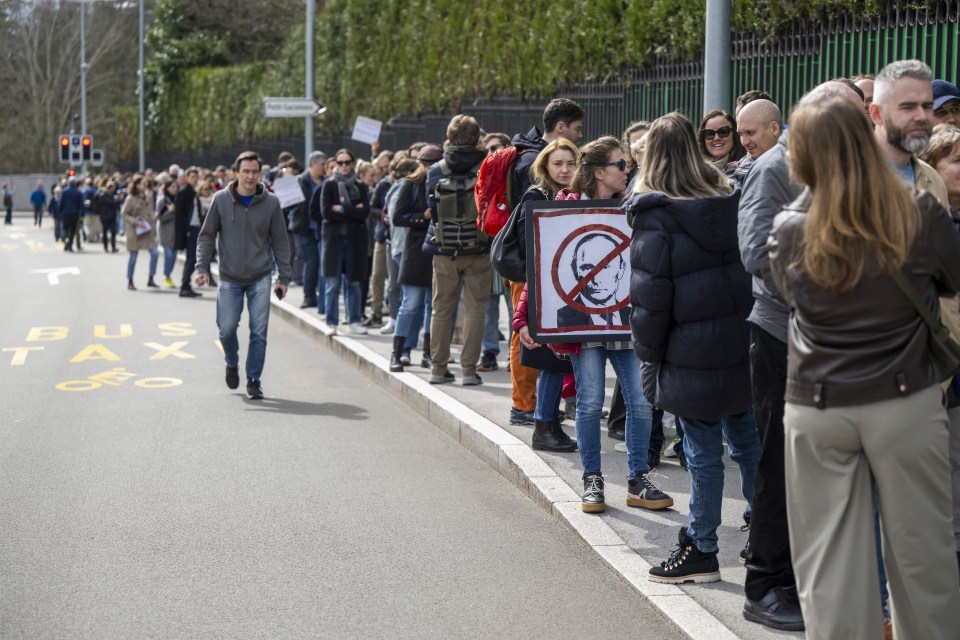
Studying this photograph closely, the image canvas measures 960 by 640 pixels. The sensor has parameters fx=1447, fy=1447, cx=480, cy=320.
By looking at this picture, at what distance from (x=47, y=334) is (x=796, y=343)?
45.8ft

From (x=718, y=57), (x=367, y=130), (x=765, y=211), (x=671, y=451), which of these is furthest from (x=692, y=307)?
(x=367, y=130)

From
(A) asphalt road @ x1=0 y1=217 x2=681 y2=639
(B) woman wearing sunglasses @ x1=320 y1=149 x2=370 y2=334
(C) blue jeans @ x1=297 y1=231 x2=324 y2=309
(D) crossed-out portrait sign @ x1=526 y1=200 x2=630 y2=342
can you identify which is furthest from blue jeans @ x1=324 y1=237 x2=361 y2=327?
(D) crossed-out portrait sign @ x1=526 y1=200 x2=630 y2=342

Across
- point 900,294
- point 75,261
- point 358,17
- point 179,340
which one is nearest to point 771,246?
point 900,294

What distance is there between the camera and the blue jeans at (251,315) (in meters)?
11.6

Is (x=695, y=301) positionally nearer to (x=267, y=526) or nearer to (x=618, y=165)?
(x=618, y=165)

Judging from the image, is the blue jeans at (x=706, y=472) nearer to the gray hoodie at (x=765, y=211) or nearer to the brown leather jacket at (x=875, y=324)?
the gray hoodie at (x=765, y=211)

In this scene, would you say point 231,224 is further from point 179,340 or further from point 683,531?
point 683,531

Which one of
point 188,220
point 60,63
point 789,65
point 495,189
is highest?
point 60,63

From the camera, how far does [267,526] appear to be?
7121 mm

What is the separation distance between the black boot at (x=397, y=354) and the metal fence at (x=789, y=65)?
324 cm

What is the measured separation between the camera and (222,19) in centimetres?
5522

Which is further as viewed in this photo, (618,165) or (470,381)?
(470,381)

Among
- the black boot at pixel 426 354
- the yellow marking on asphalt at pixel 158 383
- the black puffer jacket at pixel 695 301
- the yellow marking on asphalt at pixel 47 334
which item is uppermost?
the black puffer jacket at pixel 695 301

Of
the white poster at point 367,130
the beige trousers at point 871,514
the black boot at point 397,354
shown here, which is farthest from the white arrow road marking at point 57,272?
the beige trousers at point 871,514
